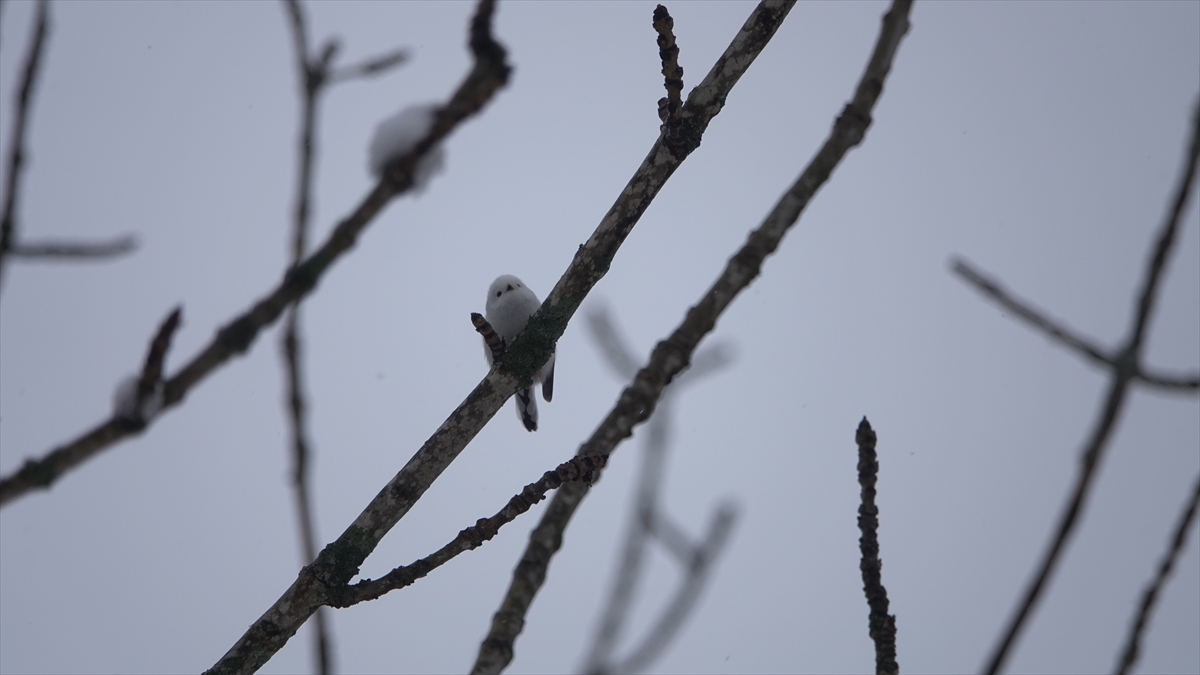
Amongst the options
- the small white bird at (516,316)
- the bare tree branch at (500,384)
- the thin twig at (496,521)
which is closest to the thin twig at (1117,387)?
the thin twig at (496,521)

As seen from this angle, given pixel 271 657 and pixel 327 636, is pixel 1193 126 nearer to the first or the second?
pixel 327 636

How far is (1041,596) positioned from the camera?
4.53 feet

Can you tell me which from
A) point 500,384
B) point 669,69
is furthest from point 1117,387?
point 500,384

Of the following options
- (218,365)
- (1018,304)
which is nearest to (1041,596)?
(1018,304)

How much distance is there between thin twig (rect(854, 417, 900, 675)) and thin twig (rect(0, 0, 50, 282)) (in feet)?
6.73

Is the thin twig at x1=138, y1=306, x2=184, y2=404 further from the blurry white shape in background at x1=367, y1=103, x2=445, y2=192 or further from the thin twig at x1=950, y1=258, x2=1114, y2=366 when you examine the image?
the thin twig at x1=950, y1=258, x2=1114, y2=366

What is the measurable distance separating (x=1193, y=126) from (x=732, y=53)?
2151 millimetres

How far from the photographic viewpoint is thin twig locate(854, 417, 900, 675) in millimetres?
2609

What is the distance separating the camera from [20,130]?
5.31 feet

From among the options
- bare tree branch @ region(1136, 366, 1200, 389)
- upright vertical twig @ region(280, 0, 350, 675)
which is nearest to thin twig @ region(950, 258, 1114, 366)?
bare tree branch @ region(1136, 366, 1200, 389)

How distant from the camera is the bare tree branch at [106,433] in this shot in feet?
4.18

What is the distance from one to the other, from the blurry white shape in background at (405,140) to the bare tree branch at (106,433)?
1.18 ft

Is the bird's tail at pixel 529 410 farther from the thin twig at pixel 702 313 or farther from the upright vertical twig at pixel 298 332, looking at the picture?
the upright vertical twig at pixel 298 332

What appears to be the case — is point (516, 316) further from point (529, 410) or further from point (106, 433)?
point (106, 433)
